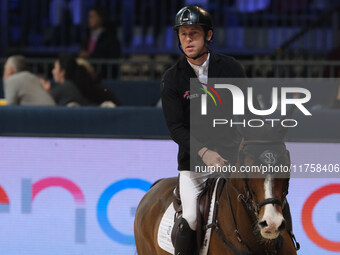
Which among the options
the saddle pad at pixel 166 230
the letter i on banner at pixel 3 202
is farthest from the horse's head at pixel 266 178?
the letter i on banner at pixel 3 202

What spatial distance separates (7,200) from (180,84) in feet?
9.87

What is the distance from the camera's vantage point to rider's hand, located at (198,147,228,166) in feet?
15.2

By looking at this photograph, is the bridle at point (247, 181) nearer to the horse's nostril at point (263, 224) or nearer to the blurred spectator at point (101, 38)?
the horse's nostril at point (263, 224)

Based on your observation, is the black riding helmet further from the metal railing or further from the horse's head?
the metal railing

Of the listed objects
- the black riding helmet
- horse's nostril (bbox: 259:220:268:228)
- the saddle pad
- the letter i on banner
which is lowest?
the letter i on banner

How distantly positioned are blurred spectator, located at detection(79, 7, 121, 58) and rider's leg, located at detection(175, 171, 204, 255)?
24.0 feet

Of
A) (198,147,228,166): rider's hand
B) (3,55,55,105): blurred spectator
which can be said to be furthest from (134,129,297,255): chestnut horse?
(3,55,55,105): blurred spectator

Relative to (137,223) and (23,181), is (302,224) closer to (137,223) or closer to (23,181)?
(137,223)

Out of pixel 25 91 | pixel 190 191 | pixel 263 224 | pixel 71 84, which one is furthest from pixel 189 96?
pixel 25 91

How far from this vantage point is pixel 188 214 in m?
4.97

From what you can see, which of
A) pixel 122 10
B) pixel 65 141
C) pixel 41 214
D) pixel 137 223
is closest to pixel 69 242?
pixel 41 214

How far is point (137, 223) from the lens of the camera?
5.77 m

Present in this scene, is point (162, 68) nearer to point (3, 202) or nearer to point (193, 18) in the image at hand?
point (3, 202)

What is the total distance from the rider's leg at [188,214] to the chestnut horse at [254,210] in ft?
0.48
